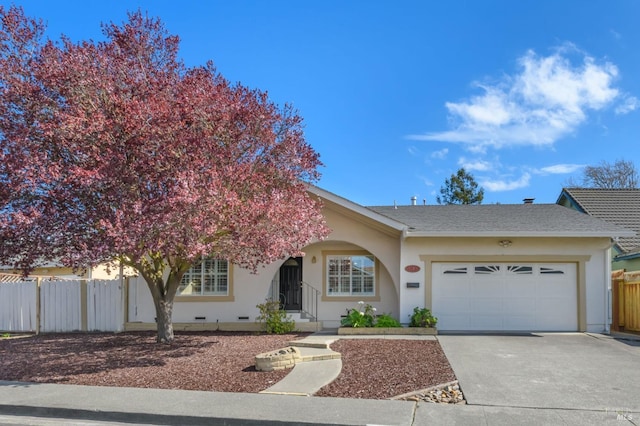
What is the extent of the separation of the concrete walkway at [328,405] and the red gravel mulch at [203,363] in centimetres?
44

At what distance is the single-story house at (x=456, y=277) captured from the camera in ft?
48.7

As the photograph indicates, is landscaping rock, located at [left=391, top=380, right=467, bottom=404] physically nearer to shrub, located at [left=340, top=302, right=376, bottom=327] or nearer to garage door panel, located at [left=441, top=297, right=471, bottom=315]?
shrub, located at [left=340, top=302, right=376, bottom=327]

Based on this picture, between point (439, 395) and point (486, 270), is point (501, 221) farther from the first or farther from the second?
point (439, 395)

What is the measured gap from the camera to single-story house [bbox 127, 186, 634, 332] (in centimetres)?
1484

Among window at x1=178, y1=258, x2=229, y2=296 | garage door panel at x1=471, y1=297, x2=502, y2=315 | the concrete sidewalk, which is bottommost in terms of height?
the concrete sidewalk

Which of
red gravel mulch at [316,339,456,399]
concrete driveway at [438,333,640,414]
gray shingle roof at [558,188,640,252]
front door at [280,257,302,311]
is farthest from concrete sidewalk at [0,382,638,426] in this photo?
gray shingle roof at [558,188,640,252]

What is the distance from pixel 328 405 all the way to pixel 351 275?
31.3 feet

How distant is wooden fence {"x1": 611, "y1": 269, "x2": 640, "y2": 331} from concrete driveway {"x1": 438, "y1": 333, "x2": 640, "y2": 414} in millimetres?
1355

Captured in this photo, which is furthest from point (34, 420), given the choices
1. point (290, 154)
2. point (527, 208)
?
point (527, 208)

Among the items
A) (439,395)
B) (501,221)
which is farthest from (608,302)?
(439,395)

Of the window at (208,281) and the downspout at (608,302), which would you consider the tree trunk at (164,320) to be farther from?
the downspout at (608,302)

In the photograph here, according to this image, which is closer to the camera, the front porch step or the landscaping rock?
the landscaping rock

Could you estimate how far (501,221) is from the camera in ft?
51.6

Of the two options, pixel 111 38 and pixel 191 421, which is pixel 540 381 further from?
pixel 111 38
